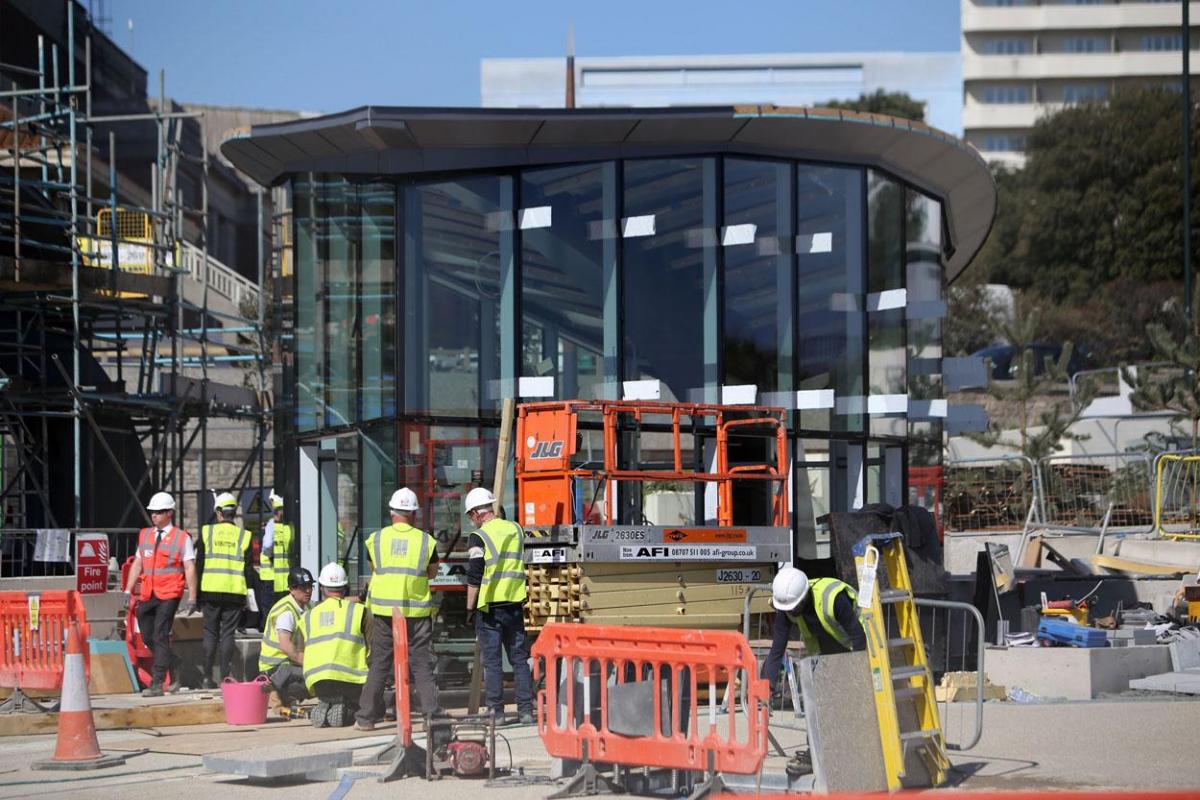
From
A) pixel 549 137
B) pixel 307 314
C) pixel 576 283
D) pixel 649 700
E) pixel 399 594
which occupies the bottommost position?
pixel 649 700

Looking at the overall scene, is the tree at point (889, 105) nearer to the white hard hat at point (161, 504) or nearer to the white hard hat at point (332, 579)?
the white hard hat at point (161, 504)

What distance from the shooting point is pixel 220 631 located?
1575cm

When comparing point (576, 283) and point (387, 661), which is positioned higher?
point (576, 283)

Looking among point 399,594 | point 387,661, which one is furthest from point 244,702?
point 399,594

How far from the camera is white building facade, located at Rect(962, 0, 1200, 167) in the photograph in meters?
88.8

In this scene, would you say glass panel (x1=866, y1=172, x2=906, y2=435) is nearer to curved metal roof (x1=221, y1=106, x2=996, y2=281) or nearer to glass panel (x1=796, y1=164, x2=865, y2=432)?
glass panel (x1=796, y1=164, x2=865, y2=432)

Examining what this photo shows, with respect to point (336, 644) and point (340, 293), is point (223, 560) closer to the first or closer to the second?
point (336, 644)

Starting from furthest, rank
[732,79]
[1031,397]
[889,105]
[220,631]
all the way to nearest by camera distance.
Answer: [732,79] → [889,105] → [1031,397] → [220,631]

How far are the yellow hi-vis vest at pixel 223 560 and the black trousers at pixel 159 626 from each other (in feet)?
1.24

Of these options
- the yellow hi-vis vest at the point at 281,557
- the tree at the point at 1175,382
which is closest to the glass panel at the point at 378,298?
the yellow hi-vis vest at the point at 281,557

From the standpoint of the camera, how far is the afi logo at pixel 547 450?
14.4m

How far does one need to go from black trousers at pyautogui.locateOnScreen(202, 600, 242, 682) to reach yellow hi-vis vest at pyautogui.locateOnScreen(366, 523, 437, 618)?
12.5 feet

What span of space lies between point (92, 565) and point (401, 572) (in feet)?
22.4

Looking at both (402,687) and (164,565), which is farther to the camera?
(164,565)
